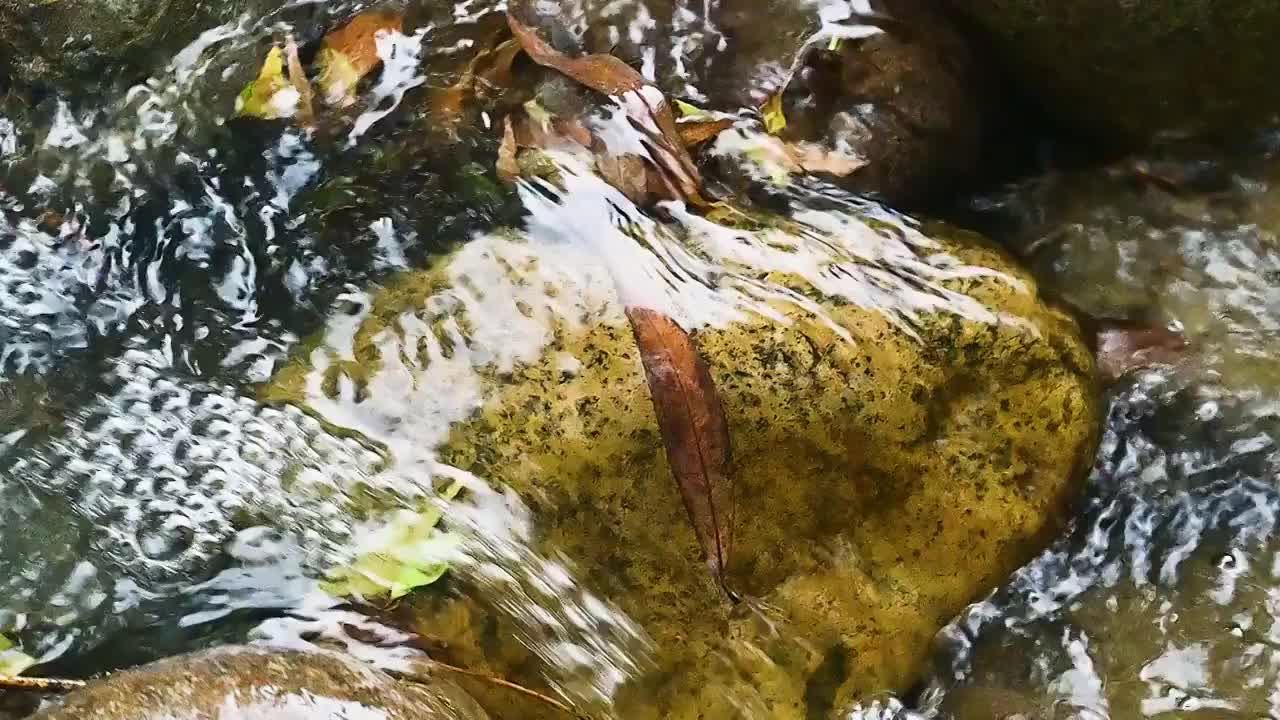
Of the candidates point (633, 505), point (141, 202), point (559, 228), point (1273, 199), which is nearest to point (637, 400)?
point (633, 505)

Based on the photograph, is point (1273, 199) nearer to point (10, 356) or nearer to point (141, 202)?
point (141, 202)

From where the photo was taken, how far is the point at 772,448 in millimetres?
2496

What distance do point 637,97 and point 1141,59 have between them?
149cm

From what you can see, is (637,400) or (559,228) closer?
(637,400)

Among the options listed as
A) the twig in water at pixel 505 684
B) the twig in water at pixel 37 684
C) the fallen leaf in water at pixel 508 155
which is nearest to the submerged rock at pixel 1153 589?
the twig in water at pixel 505 684

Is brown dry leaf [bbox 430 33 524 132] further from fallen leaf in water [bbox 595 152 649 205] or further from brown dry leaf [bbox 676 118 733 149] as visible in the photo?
brown dry leaf [bbox 676 118 733 149]

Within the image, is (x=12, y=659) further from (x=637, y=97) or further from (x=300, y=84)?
(x=637, y=97)

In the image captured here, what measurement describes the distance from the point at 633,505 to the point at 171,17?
2.33 meters

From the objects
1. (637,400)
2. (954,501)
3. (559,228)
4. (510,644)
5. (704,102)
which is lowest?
(510,644)

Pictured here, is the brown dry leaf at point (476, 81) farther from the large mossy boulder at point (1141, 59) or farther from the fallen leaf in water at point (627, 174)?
the large mossy boulder at point (1141, 59)

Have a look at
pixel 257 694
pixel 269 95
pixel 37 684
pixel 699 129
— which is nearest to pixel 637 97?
pixel 699 129

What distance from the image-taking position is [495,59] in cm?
313

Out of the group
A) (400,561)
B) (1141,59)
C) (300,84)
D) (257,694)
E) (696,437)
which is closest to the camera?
(257,694)

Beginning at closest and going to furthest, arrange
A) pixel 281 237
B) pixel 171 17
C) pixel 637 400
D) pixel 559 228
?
pixel 637 400 → pixel 559 228 → pixel 281 237 → pixel 171 17
